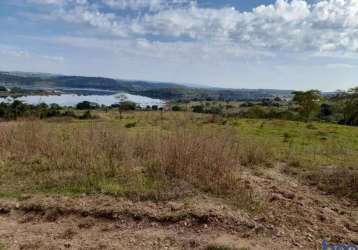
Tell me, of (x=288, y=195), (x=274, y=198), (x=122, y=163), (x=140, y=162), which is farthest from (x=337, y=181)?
(x=122, y=163)

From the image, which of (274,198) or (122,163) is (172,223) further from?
(122,163)

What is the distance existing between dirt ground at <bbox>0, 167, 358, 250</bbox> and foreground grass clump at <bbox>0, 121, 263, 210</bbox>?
38 centimetres

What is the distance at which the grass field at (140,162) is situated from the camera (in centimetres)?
527

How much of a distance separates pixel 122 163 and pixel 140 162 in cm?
42

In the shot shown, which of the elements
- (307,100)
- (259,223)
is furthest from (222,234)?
(307,100)

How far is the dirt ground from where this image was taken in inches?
147

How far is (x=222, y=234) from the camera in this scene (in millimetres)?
Answer: 3914

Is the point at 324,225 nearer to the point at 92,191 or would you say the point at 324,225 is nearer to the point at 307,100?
the point at 92,191

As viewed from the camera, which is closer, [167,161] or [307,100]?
[167,161]

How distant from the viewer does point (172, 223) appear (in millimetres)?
4207

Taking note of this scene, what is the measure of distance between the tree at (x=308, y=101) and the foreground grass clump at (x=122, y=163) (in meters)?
32.5

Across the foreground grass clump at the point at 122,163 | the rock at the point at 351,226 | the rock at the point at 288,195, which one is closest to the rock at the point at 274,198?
the rock at the point at 288,195

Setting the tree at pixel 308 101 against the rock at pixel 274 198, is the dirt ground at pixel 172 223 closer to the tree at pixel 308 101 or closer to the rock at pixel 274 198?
the rock at pixel 274 198

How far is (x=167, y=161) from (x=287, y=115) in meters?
35.6
